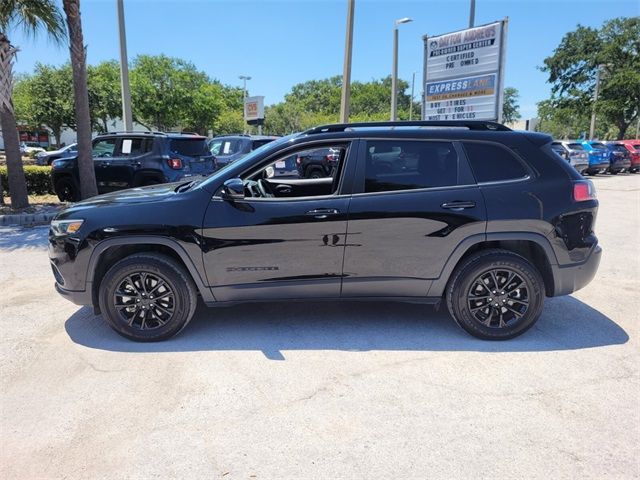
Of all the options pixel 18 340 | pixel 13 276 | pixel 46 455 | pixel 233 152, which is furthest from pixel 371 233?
pixel 233 152

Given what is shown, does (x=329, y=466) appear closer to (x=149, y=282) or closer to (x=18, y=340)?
(x=149, y=282)

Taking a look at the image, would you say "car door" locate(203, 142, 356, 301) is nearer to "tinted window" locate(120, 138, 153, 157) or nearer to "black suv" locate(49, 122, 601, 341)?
"black suv" locate(49, 122, 601, 341)

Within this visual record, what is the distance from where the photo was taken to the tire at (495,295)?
3.90m

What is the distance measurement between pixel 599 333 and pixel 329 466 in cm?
304

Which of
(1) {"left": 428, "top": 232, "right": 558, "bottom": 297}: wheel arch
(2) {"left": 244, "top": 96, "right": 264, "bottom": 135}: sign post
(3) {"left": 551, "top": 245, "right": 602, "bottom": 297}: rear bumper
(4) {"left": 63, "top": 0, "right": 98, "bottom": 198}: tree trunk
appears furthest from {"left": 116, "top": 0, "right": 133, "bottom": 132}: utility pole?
(2) {"left": 244, "top": 96, "right": 264, "bottom": 135}: sign post

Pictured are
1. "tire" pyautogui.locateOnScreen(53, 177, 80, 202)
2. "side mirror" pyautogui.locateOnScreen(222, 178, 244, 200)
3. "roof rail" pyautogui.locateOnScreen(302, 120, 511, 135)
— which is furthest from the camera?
"tire" pyautogui.locateOnScreen(53, 177, 80, 202)

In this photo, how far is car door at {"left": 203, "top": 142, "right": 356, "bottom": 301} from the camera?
3.84 metres

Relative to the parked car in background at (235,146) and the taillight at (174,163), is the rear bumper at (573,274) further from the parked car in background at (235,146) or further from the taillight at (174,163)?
the parked car in background at (235,146)

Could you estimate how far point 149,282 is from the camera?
3924mm

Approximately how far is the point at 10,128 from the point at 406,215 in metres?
9.78

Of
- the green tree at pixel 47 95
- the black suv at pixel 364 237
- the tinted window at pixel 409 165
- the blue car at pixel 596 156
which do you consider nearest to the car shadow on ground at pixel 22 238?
the black suv at pixel 364 237

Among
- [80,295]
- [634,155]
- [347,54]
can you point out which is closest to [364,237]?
[80,295]

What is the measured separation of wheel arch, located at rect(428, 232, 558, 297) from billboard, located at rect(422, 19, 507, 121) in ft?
29.0

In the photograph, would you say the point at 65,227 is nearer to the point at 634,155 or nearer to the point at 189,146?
the point at 189,146
